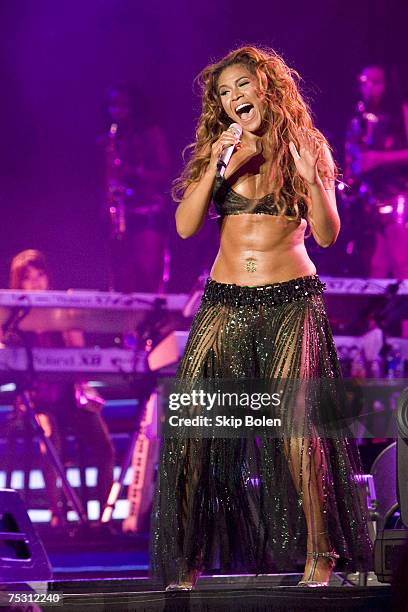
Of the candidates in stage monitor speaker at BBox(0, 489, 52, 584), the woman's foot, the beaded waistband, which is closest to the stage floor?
the woman's foot

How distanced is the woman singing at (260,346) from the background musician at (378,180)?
3.08 metres

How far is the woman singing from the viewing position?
3174 mm

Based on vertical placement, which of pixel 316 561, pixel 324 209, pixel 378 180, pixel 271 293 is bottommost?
pixel 316 561

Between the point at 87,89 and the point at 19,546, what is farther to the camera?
the point at 87,89

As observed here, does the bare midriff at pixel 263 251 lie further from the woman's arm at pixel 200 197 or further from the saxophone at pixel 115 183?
the saxophone at pixel 115 183

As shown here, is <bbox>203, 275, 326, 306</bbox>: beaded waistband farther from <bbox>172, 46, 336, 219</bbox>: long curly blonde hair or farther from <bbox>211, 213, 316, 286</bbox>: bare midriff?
<bbox>172, 46, 336, 219</bbox>: long curly blonde hair

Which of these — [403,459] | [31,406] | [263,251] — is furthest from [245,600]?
[31,406]

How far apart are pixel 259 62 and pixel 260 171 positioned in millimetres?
371

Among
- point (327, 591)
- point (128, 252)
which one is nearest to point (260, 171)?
point (327, 591)

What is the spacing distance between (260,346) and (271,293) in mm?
178

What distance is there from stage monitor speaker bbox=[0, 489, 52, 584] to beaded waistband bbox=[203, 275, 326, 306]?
3.99 ft

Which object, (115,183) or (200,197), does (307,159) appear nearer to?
(200,197)

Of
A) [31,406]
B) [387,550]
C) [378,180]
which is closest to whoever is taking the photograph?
[387,550]

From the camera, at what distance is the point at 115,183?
632 cm
